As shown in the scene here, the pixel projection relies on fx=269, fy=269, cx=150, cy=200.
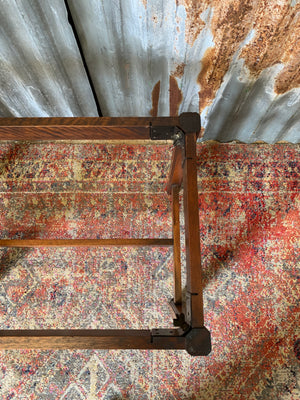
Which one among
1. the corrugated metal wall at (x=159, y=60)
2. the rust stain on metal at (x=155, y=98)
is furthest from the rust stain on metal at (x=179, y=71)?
the rust stain on metal at (x=155, y=98)

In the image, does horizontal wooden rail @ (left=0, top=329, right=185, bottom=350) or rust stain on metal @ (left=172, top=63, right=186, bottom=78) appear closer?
horizontal wooden rail @ (left=0, top=329, right=185, bottom=350)

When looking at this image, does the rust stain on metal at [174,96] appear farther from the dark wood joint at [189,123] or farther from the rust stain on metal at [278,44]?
the dark wood joint at [189,123]

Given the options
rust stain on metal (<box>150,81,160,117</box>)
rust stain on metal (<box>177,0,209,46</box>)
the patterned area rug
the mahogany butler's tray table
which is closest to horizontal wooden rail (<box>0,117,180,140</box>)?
the mahogany butler's tray table

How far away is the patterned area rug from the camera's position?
162 centimetres

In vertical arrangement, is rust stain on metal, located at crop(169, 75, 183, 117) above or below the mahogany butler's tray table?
above

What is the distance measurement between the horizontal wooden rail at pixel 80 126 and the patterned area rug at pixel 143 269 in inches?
35.2

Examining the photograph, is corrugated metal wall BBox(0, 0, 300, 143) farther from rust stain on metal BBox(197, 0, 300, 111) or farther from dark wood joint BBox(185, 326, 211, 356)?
dark wood joint BBox(185, 326, 211, 356)

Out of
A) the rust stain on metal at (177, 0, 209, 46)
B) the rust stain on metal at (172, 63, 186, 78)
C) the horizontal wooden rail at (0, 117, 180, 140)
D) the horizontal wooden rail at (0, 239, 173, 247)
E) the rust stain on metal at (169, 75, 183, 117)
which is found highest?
the rust stain on metal at (177, 0, 209, 46)

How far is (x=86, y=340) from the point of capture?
0.87 meters

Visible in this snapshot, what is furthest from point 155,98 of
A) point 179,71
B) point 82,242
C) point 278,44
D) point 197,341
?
point 197,341

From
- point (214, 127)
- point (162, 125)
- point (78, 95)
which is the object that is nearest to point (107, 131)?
point (162, 125)

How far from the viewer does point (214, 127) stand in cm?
186

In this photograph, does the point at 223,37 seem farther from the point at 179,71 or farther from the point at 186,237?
the point at 186,237

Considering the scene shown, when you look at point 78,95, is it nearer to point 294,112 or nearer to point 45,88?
point 45,88
